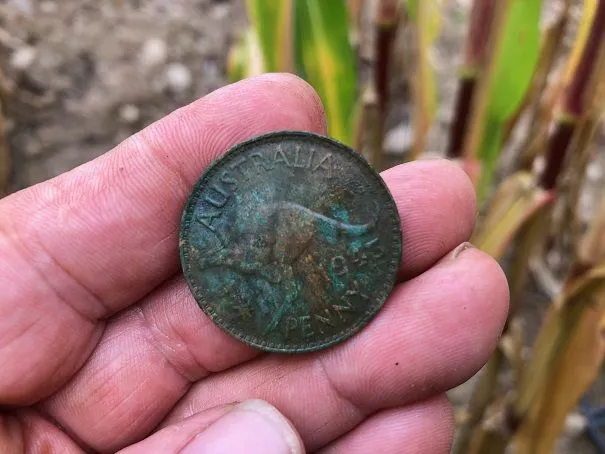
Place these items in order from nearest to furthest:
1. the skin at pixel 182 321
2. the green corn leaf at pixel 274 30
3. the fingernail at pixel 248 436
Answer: the fingernail at pixel 248 436 → the skin at pixel 182 321 → the green corn leaf at pixel 274 30

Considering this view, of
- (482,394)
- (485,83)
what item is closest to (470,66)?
(485,83)

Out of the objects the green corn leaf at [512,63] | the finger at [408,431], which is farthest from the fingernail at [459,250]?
the green corn leaf at [512,63]

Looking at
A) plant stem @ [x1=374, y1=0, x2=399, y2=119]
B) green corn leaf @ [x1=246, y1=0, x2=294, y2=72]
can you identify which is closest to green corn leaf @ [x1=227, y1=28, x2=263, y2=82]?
green corn leaf @ [x1=246, y1=0, x2=294, y2=72]

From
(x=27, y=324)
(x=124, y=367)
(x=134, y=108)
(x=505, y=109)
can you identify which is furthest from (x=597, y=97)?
(x=134, y=108)

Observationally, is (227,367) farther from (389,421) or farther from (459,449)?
(459,449)

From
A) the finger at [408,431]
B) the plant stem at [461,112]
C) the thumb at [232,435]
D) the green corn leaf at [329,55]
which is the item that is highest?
the green corn leaf at [329,55]

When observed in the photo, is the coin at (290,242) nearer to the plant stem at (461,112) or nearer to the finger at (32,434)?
the finger at (32,434)
